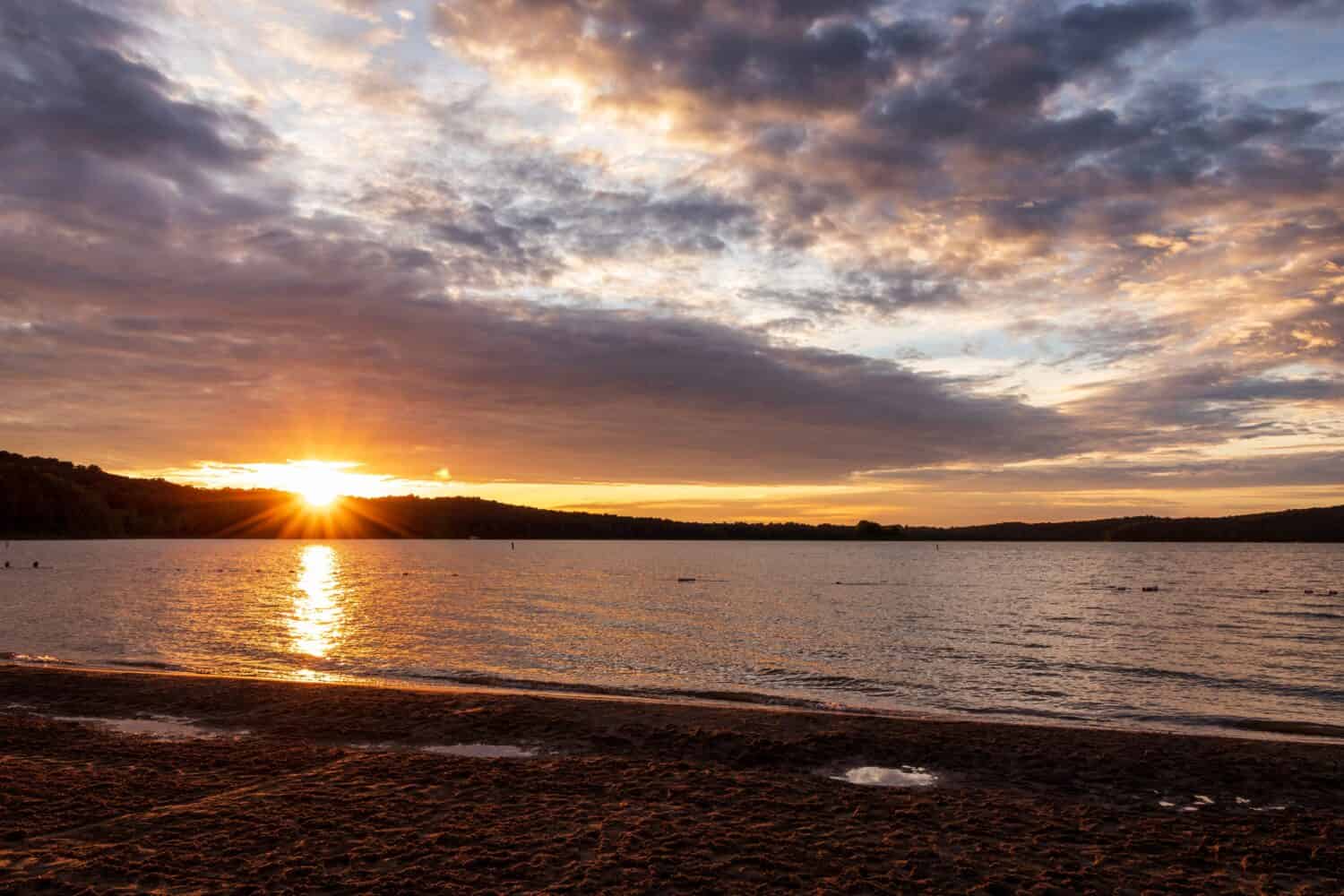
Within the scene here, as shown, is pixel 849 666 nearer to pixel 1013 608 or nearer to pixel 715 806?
pixel 715 806

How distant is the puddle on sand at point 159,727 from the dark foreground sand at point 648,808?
0.60 m

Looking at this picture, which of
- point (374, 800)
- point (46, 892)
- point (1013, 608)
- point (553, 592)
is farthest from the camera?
point (553, 592)

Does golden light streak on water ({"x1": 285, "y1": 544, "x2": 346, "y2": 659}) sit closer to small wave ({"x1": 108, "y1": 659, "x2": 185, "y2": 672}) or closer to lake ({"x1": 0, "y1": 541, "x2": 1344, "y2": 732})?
lake ({"x1": 0, "y1": 541, "x2": 1344, "y2": 732})

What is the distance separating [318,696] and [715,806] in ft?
48.3

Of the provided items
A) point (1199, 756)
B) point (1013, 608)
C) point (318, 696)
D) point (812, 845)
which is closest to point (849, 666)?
point (1199, 756)

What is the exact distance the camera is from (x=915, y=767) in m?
17.1

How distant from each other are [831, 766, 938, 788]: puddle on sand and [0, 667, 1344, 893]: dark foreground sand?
15.5 inches

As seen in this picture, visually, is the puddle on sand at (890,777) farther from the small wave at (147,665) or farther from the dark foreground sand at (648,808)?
the small wave at (147,665)

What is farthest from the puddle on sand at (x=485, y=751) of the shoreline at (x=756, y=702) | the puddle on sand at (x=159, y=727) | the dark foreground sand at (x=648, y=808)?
the shoreline at (x=756, y=702)

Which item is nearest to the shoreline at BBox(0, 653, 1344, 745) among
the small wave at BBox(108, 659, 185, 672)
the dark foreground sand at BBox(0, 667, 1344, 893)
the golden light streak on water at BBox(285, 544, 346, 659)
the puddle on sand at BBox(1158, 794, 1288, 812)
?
the small wave at BBox(108, 659, 185, 672)

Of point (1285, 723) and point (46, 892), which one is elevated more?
point (46, 892)

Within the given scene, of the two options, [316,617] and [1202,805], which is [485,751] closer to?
[1202,805]

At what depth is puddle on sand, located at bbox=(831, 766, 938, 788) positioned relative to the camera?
15.8 m

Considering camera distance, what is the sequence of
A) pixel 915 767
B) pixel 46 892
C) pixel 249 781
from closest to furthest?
pixel 46 892 → pixel 249 781 → pixel 915 767
